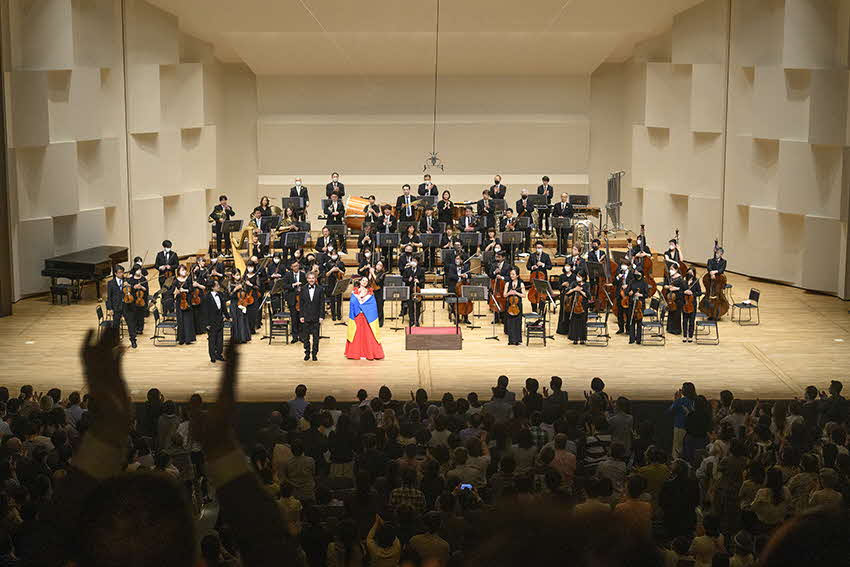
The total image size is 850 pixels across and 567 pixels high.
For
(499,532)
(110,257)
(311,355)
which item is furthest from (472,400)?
(110,257)

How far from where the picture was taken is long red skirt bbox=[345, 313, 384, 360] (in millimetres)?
16266

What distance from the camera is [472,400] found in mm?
10703

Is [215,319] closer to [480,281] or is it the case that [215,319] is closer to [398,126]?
[480,281]

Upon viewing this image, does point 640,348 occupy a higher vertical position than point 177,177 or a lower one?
lower

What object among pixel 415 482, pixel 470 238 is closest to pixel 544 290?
pixel 470 238

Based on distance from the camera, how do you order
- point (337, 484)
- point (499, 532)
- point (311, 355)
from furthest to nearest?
point (311, 355)
point (337, 484)
point (499, 532)

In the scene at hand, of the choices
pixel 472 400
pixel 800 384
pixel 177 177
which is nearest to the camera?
pixel 472 400

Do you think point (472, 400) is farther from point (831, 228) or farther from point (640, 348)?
point (831, 228)

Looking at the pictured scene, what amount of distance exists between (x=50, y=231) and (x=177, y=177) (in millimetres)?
4500

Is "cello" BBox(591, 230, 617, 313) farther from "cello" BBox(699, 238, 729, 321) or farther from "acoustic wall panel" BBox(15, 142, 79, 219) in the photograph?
"acoustic wall panel" BBox(15, 142, 79, 219)

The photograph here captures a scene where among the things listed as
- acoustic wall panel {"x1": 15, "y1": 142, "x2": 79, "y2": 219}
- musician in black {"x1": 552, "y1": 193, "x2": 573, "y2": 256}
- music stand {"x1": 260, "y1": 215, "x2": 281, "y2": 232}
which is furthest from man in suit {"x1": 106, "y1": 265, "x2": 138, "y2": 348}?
musician in black {"x1": 552, "y1": 193, "x2": 573, "y2": 256}

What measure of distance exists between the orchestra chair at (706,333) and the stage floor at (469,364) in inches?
5.9

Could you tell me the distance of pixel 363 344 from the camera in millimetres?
16344

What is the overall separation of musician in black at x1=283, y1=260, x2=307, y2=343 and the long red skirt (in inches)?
47.4
